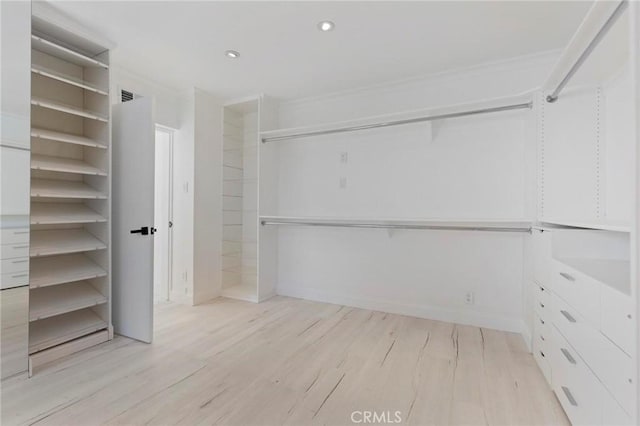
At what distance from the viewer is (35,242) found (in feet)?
6.93

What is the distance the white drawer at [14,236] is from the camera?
1.76 m

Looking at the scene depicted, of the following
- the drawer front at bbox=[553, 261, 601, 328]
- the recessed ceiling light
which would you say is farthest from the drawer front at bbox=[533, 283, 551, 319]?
the recessed ceiling light

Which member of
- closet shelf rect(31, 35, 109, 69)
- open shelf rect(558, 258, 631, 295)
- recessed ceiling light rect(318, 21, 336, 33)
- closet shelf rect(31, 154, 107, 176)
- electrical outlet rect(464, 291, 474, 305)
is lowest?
electrical outlet rect(464, 291, 474, 305)

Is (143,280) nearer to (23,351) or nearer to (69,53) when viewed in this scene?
(23,351)

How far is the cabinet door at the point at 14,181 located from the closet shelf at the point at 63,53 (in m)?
0.81

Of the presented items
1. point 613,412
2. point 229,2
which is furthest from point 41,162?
point 613,412

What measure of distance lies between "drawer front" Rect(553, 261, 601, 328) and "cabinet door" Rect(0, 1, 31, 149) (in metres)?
3.24

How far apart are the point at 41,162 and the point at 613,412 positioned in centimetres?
341

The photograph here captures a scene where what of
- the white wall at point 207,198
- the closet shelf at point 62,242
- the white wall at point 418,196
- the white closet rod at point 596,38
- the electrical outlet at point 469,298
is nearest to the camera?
the white closet rod at point 596,38

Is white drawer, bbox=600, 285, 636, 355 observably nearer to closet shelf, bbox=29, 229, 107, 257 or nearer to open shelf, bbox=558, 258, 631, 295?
open shelf, bbox=558, 258, 631, 295

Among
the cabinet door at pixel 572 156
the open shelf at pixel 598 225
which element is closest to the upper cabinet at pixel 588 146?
the cabinet door at pixel 572 156

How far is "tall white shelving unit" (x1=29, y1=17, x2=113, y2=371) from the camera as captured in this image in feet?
6.79

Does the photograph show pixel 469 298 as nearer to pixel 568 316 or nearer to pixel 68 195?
pixel 568 316

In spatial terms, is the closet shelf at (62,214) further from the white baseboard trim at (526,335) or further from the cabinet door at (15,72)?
the white baseboard trim at (526,335)
